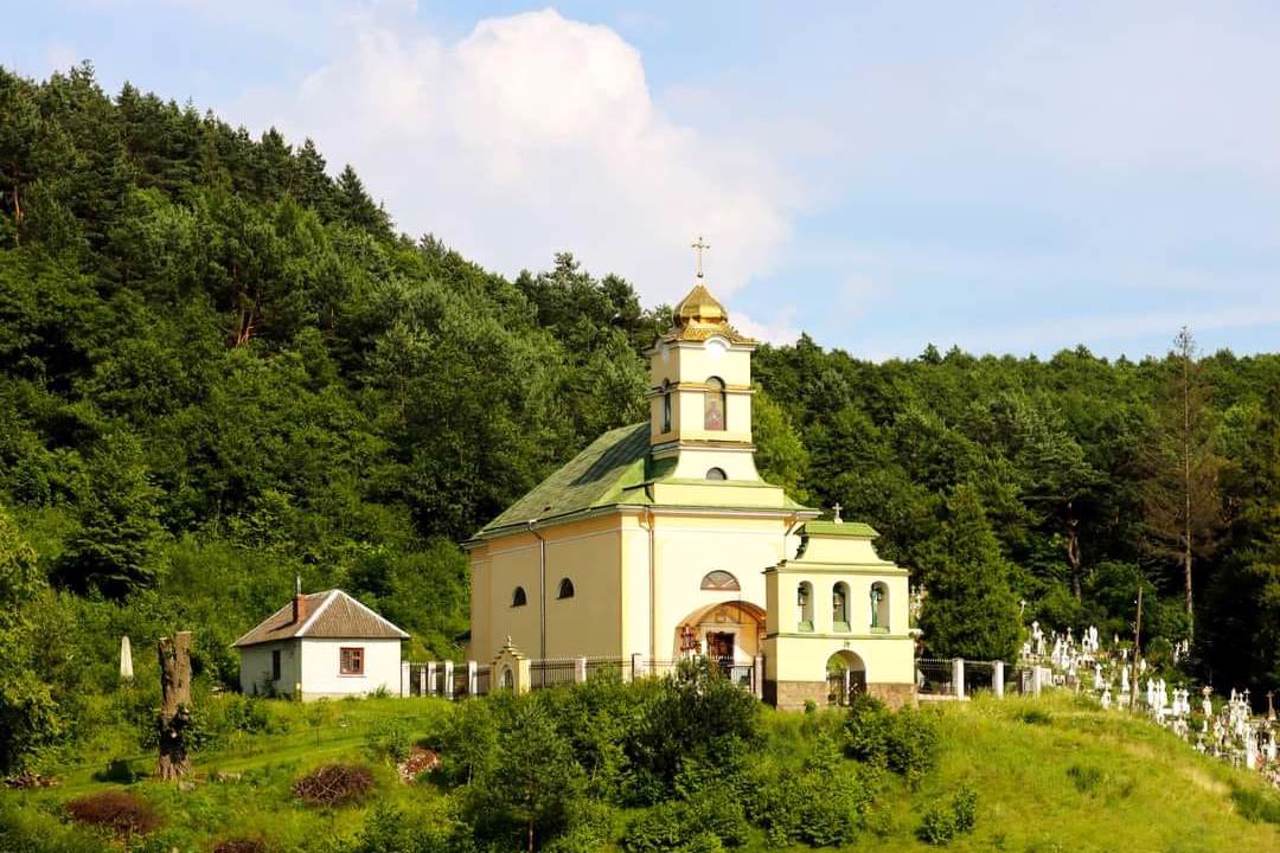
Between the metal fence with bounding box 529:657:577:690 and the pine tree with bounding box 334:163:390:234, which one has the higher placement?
the pine tree with bounding box 334:163:390:234

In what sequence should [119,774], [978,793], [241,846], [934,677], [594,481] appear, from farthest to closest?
[594,481] → [934,677] → [119,774] → [978,793] → [241,846]

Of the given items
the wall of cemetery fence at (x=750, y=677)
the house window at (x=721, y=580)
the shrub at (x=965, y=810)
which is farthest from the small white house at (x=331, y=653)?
the shrub at (x=965, y=810)

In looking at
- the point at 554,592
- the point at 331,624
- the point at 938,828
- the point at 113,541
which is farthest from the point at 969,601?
the point at 113,541

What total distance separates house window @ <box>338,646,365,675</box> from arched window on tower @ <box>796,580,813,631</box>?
38.6 feet

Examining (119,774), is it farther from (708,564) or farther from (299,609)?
(708,564)

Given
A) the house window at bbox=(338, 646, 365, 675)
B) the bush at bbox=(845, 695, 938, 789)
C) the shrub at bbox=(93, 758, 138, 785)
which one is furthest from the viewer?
the house window at bbox=(338, 646, 365, 675)

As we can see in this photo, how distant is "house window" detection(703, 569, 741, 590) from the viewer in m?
44.5

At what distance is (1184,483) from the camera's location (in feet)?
214

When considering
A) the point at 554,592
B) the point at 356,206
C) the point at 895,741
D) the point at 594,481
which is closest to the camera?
the point at 895,741

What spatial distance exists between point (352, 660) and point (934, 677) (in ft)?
46.3

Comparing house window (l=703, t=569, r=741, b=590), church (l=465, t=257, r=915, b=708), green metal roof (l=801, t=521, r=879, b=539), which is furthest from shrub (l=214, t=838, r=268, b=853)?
green metal roof (l=801, t=521, r=879, b=539)

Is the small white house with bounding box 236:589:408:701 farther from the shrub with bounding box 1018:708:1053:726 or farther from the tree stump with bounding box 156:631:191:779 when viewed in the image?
the shrub with bounding box 1018:708:1053:726

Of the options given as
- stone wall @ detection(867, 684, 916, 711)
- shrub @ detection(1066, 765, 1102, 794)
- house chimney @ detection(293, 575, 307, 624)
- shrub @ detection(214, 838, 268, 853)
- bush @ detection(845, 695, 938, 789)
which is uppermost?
house chimney @ detection(293, 575, 307, 624)

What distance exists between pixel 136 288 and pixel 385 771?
3870 cm
